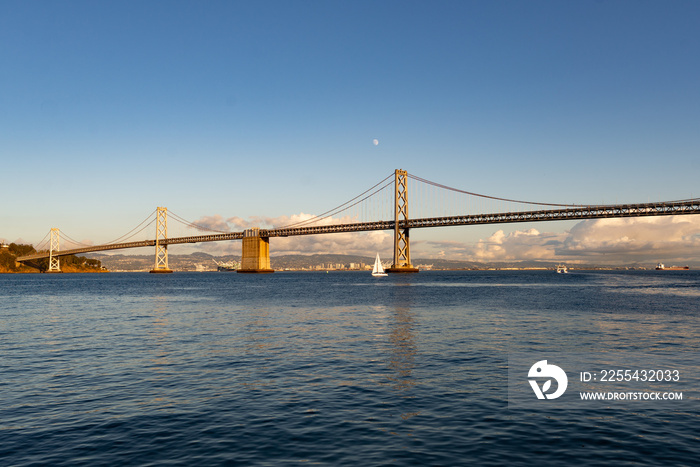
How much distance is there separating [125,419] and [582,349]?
15.3 metres

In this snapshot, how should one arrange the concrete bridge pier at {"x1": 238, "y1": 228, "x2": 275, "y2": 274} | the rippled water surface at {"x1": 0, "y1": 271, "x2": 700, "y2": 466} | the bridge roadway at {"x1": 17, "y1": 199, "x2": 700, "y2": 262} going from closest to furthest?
the rippled water surface at {"x1": 0, "y1": 271, "x2": 700, "y2": 466} < the bridge roadway at {"x1": 17, "y1": 199, "x2": 700, "y2": 262} < the concrete bridge pier at {"x1": 238, "y1": 228, "x2": 275, "y2": 274}

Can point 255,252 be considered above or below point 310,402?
above

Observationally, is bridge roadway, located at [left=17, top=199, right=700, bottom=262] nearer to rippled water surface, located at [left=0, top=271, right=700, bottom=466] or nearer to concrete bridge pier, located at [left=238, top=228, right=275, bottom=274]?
concrete bridge pier, located at [left=238, top=228, right=275, bottom=274]

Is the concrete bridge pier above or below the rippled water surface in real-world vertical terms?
above

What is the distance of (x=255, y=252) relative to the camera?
14688 centimetres

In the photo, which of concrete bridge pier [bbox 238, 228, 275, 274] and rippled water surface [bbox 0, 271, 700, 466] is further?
concrete bridge pier [bbox 238, 228, 275, 274]

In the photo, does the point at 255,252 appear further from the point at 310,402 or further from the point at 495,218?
the point at 310,402

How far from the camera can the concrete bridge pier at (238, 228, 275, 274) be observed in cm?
14375

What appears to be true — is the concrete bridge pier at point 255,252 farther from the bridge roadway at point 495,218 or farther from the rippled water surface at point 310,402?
the rippled water surface at point 310,402

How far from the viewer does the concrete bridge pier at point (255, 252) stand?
144 m

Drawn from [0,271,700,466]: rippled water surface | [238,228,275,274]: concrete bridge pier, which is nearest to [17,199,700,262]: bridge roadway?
[238,228,275,274]: concrete bridge pier

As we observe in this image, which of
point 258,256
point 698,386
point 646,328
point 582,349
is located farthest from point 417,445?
point 258,256

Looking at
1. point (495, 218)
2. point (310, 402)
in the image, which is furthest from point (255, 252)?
point (310, 402)

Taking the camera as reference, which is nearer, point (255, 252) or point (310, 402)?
point (310, 402)
